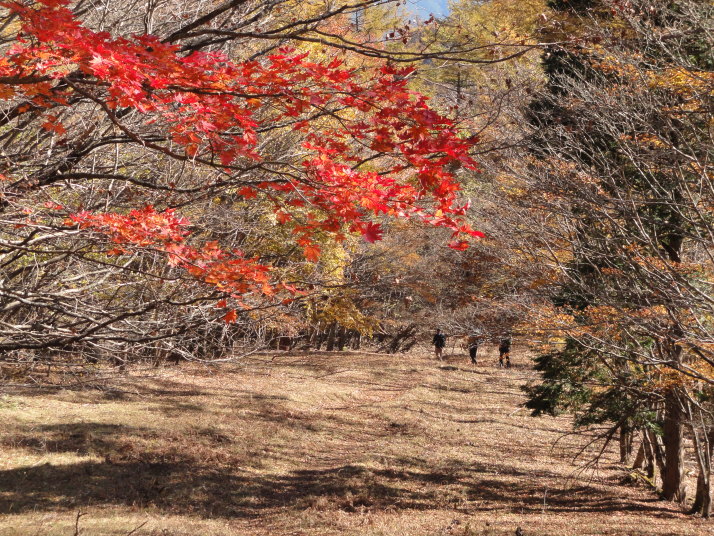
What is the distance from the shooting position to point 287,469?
12734 mm

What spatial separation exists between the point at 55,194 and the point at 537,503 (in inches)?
370

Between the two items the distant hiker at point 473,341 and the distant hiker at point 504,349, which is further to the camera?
the distant hiker at point 504,349

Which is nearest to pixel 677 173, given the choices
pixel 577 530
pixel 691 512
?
pixel 577 530

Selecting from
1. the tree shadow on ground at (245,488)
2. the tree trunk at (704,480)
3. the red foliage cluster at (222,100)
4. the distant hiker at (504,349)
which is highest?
the red foliage cluster at (222,100)

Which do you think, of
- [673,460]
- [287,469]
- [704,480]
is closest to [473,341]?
[287,469]

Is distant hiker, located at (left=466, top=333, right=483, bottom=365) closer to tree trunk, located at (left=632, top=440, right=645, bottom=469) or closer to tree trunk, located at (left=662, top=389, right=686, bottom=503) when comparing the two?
tree trunk, located at (left=662, top=389, right=686, bottom=503)

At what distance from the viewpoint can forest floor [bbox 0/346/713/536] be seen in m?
9.48

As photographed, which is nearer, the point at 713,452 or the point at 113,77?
the point at 113,77

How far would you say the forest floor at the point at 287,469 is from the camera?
31.1 feet

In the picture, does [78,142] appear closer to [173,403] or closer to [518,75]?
[518,75]

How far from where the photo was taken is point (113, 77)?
110 inches

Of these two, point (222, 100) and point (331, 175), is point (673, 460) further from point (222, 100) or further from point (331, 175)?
point (222, 100)

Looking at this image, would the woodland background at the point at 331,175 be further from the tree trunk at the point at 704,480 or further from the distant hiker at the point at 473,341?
the distant hiker at the point at 473,341

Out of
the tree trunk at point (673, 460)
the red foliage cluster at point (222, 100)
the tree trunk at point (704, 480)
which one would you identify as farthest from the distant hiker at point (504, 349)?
the red foliage cluster at point (222, 100)
